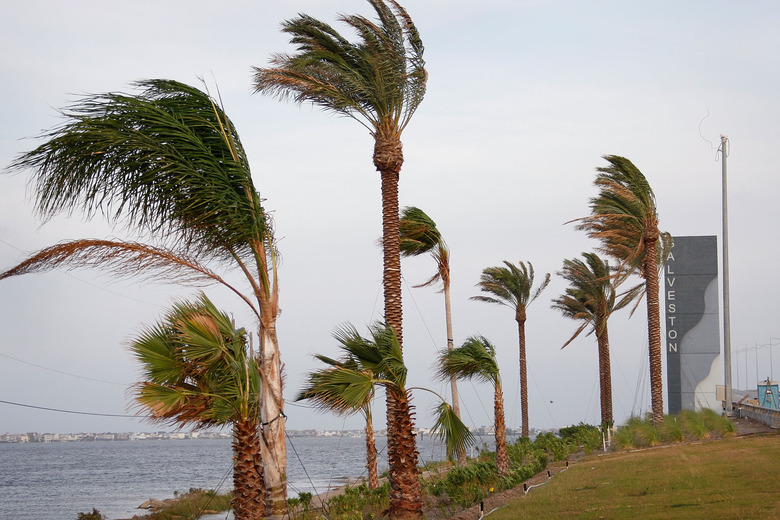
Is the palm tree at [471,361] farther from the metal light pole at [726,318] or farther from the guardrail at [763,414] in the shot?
the metal light pole at [726,318]

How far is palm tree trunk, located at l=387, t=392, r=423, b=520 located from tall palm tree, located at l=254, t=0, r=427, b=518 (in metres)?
3.19

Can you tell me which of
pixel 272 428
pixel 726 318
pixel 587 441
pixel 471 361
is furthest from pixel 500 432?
pixel 726 318

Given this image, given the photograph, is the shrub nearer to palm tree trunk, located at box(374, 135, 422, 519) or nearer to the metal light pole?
the metal light pole

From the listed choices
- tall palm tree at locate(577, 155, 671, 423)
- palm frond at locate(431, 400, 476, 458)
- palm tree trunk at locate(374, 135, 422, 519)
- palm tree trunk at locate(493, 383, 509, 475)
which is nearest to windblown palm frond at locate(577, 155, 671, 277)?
tall palm tree at locate(577, 155, 671, 423)

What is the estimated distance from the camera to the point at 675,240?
4372cm

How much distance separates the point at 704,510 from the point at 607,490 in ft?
11.9

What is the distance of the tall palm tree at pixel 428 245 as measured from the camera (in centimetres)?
2612

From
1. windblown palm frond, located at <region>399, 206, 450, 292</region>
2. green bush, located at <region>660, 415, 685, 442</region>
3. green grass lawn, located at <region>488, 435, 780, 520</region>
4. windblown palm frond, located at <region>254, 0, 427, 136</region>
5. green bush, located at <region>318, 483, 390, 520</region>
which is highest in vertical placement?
windblown palm frond, located at <region>254, 0, 427, 136</region>

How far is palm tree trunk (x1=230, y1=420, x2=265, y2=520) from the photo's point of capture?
11.3 m

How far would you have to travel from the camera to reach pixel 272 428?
38.8ft

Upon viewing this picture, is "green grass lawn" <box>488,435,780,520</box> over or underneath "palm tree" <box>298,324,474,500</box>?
underneath

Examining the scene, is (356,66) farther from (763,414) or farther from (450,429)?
(763,414)

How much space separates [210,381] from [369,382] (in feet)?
9.47

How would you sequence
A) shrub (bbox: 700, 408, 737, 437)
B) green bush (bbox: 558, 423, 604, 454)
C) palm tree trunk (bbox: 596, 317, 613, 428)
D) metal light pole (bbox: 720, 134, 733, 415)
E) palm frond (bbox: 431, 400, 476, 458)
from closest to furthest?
palm frond (bbox: 431, 400, 476, 458) < shrub (bbox: 700, 408, 737, 437) < green bush (bbox: 558, 423, 604, 454) < metal light pole (bbox: 720, 134, 733, 415) < palm tree trunk (bbox: 596, 317, 613, 428)
